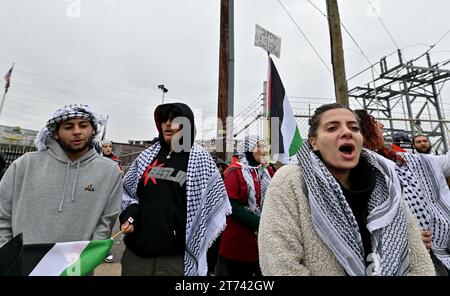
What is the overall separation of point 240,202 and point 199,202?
57cm

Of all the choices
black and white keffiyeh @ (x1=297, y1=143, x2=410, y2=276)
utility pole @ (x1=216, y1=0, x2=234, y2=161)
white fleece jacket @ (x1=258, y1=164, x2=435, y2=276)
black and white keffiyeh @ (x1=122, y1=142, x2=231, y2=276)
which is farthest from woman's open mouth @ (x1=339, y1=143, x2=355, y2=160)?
utility pole @ (x1=216, y1=0, x2=234, y2=161)

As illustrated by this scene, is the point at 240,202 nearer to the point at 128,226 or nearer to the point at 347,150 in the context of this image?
the point at 128,226

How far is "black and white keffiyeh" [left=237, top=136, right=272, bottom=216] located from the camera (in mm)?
2281

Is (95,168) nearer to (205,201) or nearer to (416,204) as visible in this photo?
(205,201)

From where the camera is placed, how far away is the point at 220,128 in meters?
4.42

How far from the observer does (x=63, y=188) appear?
1620 mm

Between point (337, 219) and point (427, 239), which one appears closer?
point (337, 219)

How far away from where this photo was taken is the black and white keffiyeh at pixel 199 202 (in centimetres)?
174

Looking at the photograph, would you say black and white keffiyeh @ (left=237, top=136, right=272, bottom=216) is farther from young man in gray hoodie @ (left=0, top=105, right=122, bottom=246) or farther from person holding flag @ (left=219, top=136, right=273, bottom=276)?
young man in gray hoodie @ (left=0, top=105, right=122, bottom=246)

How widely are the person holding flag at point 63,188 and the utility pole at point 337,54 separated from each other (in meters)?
4.22

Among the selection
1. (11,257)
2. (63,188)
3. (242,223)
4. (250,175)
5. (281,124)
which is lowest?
(242,223)

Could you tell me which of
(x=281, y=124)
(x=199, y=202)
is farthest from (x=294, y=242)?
(x=281, y=124)

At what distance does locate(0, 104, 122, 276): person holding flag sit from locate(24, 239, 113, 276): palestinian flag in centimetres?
30
